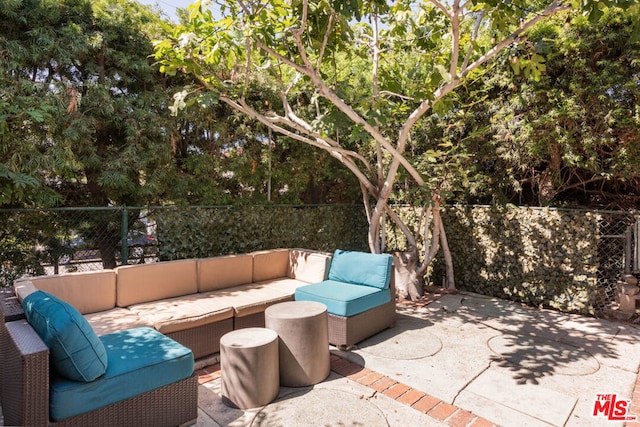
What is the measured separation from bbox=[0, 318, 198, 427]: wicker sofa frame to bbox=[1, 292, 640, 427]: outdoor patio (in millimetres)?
302

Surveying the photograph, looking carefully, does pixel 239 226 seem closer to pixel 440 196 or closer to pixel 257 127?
pixel 257 127

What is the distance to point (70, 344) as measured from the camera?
7.61 feet

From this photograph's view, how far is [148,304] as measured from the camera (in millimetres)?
4148

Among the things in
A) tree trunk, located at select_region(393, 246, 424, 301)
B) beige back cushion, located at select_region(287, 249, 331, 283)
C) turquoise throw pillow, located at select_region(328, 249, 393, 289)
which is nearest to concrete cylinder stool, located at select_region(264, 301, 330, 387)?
turquoise throw pillow, located at select_region(328, 249, 393, 289)

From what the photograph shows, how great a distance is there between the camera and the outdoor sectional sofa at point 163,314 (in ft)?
7.38

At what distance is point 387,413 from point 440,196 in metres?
4.07

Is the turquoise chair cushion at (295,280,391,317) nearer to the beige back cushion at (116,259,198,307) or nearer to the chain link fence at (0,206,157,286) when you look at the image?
the beige back cushion at (116,259,198,307)

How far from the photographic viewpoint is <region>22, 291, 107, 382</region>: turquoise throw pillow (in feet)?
7.61

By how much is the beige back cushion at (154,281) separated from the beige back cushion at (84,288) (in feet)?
0.30

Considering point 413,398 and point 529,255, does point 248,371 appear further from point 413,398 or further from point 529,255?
point 529,255

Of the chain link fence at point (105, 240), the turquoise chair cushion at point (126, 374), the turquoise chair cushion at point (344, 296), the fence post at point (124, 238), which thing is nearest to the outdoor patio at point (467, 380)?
the turquoise chair cushion at point (344, 296)

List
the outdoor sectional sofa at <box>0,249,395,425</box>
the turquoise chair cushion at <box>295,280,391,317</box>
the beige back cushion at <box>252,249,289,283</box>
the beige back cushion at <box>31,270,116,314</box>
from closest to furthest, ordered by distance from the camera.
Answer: the outdoor sectional sofa at <box>0,249,395,425</box> → the beige back cushion at <box>31,270,116,314</box> → the turquoise chair cushion at <box>295,280,391,317</box> → the beige back cushion at <box>252,249,289,283</box>

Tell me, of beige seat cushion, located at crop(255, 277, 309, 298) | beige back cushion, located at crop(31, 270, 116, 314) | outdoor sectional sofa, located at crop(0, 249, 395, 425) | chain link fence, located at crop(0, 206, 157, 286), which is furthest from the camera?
beige seat cushion, located at crop(255, 277, 309, 298)

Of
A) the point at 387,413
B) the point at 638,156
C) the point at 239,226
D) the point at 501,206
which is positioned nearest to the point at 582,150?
the point at 638,156
